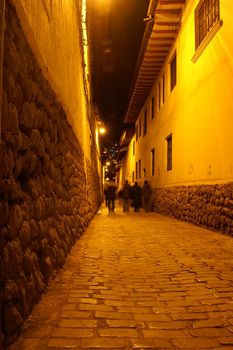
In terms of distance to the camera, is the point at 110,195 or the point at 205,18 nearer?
the point at 205,18

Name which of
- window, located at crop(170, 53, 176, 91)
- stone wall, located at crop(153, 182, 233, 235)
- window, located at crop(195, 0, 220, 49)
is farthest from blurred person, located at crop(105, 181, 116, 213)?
window, located at crop(195, 0, 220, 49)

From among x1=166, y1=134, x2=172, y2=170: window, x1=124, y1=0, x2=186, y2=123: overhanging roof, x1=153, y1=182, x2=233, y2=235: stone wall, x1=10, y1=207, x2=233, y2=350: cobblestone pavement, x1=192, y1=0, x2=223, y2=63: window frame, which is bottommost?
x1=10, y1=207, x2=233, y2=350: cobblestone pavement

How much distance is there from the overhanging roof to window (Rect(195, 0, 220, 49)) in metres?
1.55

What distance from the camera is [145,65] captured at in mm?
15422

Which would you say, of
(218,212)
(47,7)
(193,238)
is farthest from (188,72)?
(47,7)

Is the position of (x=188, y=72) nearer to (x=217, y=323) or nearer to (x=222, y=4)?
(x=222, y=4)

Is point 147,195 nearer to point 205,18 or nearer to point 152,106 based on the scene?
point 152,106

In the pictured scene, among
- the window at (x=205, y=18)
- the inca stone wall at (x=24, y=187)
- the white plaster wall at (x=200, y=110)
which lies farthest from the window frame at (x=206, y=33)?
the inca stone wall at (x=24, y=187)

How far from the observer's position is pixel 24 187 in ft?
10.1

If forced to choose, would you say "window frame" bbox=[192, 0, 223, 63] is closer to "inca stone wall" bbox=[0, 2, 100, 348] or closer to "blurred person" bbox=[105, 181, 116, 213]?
"inca stone wall" bbox=[0, 2, 100, 348]

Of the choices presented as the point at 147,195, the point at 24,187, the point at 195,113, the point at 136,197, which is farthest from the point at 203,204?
the point at 136,197

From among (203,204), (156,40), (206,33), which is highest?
(156,40)

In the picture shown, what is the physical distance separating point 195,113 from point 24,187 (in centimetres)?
801

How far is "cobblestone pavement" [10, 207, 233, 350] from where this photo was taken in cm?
256
